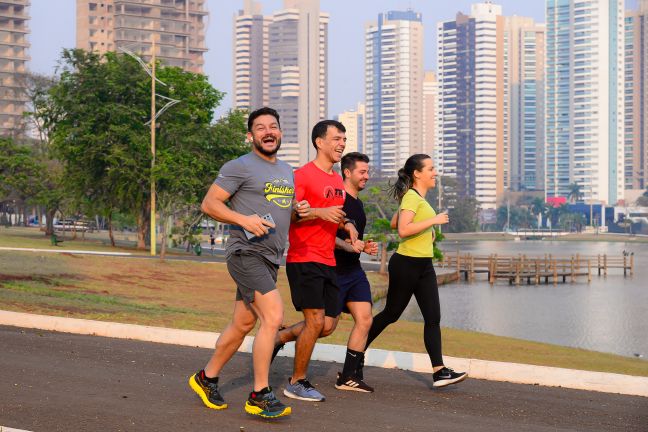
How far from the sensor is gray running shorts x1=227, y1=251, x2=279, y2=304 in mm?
7418

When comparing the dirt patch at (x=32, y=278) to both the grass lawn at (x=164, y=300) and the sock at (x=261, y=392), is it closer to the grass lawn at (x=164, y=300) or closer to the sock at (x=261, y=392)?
the grass lawn at (x=164, y=300)

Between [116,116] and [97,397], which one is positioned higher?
[116,116]

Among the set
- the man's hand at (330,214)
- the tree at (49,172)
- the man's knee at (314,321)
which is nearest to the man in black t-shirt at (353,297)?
the man's knee at (314,321)

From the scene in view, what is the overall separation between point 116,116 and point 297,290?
50.4 meters

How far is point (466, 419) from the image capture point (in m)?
7.84

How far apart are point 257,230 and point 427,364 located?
12.9 feet

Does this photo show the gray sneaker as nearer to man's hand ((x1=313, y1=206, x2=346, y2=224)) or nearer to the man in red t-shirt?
the man in red t-shirt

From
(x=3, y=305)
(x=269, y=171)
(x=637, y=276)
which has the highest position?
(x=269, y=171)

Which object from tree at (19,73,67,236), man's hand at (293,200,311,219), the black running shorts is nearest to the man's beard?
man's hand at (293,200,311,219)

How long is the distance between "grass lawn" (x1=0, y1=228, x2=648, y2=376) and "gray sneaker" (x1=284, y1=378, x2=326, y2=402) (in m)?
7.37

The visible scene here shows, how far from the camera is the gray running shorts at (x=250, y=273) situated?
7418mm

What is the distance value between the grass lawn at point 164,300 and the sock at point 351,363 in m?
6.88

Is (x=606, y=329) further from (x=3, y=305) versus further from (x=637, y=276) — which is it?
(x=637, y=276)

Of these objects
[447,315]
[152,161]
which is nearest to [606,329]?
[447,315]
